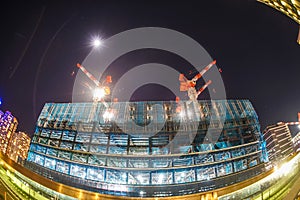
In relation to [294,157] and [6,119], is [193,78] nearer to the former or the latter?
[294,157]

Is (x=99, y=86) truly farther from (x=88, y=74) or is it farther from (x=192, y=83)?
(x=192, y=83)

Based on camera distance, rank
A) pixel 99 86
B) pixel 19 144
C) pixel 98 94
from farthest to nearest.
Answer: pixel 19 144, pixel 99 86, pixel 98 94

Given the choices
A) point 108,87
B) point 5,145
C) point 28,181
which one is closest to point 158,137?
point 28,181

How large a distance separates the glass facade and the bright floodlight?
15181 mm

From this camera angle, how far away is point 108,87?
57.0 meters

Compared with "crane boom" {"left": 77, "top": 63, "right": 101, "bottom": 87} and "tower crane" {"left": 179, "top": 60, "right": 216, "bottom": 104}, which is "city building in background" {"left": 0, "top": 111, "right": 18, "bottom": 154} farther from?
"tower crane" {"left": 179, "top": 60, "right": 216, "bottom": 104}

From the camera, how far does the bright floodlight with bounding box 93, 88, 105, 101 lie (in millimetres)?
53881

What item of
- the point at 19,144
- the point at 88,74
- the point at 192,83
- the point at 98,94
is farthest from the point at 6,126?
the point at 192,83

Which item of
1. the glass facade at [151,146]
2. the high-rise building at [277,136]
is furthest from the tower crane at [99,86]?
the high-rise building at [277,136]

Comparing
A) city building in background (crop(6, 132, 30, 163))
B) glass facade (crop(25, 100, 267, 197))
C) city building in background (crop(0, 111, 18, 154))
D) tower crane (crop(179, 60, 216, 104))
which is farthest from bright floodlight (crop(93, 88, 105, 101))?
city building in background (crop(6, 132, 30, 163))

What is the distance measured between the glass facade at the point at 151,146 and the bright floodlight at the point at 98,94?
15181 millimetres

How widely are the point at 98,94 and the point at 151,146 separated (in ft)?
92.9

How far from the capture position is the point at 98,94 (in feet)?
180

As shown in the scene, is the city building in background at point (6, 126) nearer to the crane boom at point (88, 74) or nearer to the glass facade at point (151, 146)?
the crane boom at point (88, 74)
